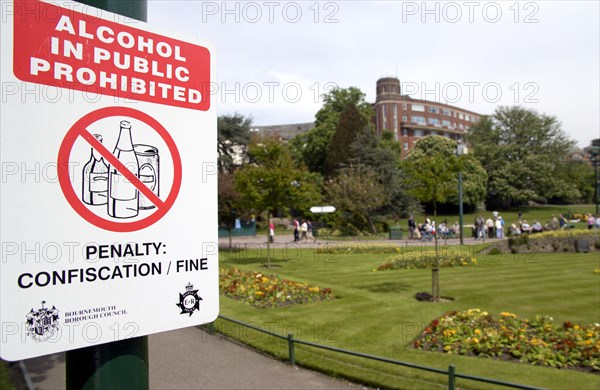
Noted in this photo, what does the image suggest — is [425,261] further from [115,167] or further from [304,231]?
[115,167]

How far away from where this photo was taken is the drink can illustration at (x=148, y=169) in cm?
153

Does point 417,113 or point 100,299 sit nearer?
point 100,299

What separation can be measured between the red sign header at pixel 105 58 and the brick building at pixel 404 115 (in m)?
82.3

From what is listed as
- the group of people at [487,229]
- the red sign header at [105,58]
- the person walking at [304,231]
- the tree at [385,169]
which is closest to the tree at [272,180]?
the person walking at [304,231]

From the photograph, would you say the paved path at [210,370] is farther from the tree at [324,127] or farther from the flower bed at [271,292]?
the tree at [324,127]

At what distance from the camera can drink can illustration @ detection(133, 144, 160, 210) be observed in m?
1.53

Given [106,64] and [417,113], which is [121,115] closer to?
[106,64]

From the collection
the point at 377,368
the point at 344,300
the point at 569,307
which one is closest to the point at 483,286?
the point at 569,307

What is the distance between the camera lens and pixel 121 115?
150 centimetres

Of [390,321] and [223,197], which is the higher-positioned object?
[223,197]

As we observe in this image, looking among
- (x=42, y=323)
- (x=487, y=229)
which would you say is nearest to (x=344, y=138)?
(x=487, y=229)

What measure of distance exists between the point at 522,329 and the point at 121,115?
9.72 m

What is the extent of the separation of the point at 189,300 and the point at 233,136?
163ft

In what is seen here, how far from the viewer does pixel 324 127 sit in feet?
206
